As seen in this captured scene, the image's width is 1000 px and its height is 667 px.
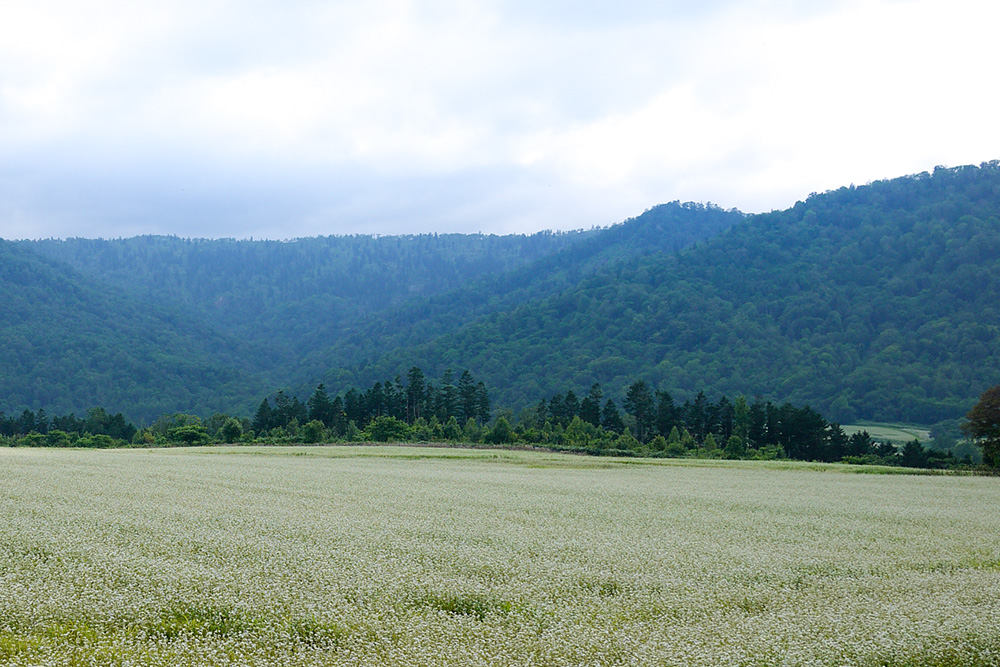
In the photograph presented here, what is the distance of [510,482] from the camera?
29578 millimetres

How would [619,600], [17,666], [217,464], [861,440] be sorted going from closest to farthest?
[17,666]
[619,600]
[217,464]
[861,440]

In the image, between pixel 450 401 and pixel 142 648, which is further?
pixel 450 401

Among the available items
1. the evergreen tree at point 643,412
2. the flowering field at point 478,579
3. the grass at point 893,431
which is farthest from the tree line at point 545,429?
the flowering field at point 478,579

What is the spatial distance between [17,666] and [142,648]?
1272mm

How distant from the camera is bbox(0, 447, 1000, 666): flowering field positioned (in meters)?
9.07

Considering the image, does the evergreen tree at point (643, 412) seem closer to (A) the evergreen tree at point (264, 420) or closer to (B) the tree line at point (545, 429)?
(B) the tree line at point (545, 429)

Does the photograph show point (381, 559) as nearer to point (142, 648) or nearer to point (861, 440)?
point (142, 648)

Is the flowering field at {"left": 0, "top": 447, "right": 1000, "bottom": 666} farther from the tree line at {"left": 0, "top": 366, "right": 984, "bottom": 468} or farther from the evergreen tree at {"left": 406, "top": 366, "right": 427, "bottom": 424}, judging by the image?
the evergreen tree at {"left": 406, "top": 366, "right": 427, "bottom": 424}

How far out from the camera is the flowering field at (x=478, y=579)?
9.07 meters

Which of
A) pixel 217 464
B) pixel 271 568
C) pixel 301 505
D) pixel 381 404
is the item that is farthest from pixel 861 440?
pixel 271 568

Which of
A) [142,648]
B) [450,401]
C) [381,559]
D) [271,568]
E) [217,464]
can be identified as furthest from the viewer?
[450,401]

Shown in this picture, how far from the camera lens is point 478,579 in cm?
1204

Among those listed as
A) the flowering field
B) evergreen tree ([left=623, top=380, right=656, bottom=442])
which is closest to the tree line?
evergreen tree ([left=623, top=380, right=656, bottom=442])

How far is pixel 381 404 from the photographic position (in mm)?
101938
